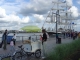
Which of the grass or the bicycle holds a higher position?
the grass

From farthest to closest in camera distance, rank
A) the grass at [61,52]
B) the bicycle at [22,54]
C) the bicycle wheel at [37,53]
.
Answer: the bicycle wheel at [37,53] < the bicycle at [22,54] < the grass at [61,52]

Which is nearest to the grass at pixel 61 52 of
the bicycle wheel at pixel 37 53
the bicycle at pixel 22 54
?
the bicycle at pixel 22 54

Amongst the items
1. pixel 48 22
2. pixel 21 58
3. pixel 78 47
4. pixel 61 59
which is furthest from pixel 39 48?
pixel 48 22

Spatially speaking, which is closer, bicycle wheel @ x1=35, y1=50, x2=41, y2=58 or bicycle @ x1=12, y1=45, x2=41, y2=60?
bicycle @ x1=12, y1=45, x2=41, y2=60

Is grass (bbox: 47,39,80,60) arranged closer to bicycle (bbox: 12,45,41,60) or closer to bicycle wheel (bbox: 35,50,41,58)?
bicycle (bbox: 12,45,41,60)

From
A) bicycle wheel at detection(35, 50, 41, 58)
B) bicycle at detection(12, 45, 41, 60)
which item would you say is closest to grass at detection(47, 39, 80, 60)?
bicycle at detection(12, 45, 41, 60)

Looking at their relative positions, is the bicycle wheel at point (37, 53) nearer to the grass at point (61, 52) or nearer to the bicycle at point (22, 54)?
the bicycle at point (22, 54)

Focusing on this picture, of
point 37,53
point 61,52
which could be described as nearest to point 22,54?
point 37,53

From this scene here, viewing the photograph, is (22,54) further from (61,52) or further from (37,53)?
(61,52)

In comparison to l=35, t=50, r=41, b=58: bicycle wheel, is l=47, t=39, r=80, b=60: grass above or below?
above

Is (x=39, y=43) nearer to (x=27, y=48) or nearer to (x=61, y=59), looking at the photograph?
(x=27, y=48)

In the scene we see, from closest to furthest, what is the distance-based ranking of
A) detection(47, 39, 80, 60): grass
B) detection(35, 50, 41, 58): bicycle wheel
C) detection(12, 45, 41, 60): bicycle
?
1. detection(47, 39, 80, 60): grass
2. detection(12, 45, 41, 60): bicycle
3. detection(35, 50, 41, 58): bicycle wheel

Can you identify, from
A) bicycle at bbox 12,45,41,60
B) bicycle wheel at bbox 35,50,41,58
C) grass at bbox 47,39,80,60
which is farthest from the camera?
bicycle wheel at bbox 35,50,41,58

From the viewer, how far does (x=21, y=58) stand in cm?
1268
